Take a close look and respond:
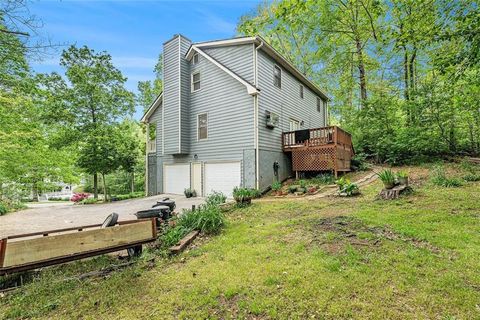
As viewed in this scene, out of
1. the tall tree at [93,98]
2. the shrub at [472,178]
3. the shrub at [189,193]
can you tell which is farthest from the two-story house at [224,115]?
the shrub at [472,178]

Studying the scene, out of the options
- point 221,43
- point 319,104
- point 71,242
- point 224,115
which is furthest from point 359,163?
point 71,242

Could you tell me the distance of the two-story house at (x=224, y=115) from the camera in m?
11.1

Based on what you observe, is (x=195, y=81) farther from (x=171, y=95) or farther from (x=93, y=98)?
(x=93, y=98)

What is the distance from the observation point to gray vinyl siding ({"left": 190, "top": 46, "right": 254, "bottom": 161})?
1121 cm

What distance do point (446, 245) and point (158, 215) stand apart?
5.53 metres

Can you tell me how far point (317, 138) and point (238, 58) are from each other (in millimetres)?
5411

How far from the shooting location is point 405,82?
622 inches

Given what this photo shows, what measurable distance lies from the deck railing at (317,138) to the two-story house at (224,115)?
49cm

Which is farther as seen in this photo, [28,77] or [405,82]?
[405,82]

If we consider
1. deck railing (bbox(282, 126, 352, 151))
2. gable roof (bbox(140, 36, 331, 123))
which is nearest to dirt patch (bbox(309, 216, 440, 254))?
deck railing (bbox(282, 126, 352, 151))

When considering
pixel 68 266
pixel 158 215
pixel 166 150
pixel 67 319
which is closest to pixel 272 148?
pixel 166 150

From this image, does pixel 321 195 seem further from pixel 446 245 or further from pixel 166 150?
pixel 166 150

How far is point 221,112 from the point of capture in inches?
475

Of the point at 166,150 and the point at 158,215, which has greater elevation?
the point at 166,150
